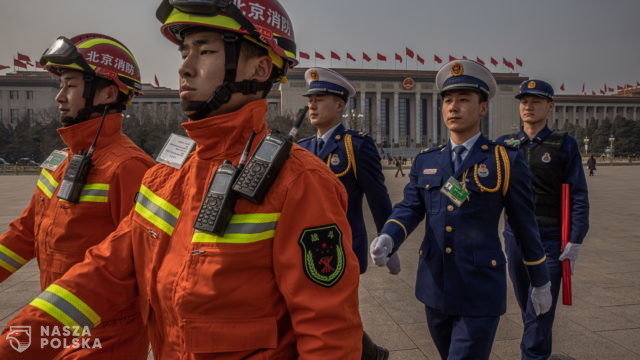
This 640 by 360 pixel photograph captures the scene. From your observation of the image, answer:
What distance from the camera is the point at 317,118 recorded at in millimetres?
4500

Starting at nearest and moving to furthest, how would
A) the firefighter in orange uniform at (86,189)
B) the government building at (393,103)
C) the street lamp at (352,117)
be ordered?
1. the firefighter in orange uniform at (86,189)
2. the street lamp at (352,117)
3. the government building at (393,103)

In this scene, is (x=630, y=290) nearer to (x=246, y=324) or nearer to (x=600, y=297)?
(x=600, y=297)

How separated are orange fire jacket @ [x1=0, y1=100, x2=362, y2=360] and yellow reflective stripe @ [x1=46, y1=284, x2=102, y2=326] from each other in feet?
Result: 0.24

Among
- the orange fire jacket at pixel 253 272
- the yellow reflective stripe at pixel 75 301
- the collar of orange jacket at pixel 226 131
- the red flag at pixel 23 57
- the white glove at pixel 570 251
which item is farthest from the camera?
the red flag at pixel 23 57

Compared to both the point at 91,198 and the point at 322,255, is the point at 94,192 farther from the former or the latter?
the point at 322,255

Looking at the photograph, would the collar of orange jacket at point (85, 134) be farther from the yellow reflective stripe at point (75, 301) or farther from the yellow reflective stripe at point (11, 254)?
the yellow reflective stripe at point (75, 301)

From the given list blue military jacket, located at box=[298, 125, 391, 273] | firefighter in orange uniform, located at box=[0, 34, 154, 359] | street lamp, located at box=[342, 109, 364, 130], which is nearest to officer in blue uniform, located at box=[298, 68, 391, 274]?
blue military jacket, located at box=[298, 125, 391, 273]

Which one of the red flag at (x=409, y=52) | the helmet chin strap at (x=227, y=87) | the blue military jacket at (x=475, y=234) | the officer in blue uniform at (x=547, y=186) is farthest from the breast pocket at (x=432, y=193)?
the red flag at (x=409, y=52)

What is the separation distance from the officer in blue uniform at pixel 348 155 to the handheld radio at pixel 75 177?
6.83 feet

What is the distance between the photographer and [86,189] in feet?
8.96

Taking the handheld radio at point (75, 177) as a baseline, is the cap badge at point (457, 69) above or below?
above

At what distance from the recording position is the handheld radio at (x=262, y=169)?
150cm

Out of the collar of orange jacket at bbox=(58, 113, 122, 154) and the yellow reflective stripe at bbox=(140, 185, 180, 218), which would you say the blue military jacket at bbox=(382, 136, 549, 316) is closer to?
the yellow reflective stripe at bbox=(140, 185, 180, 218)

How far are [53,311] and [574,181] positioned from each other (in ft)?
12.7
